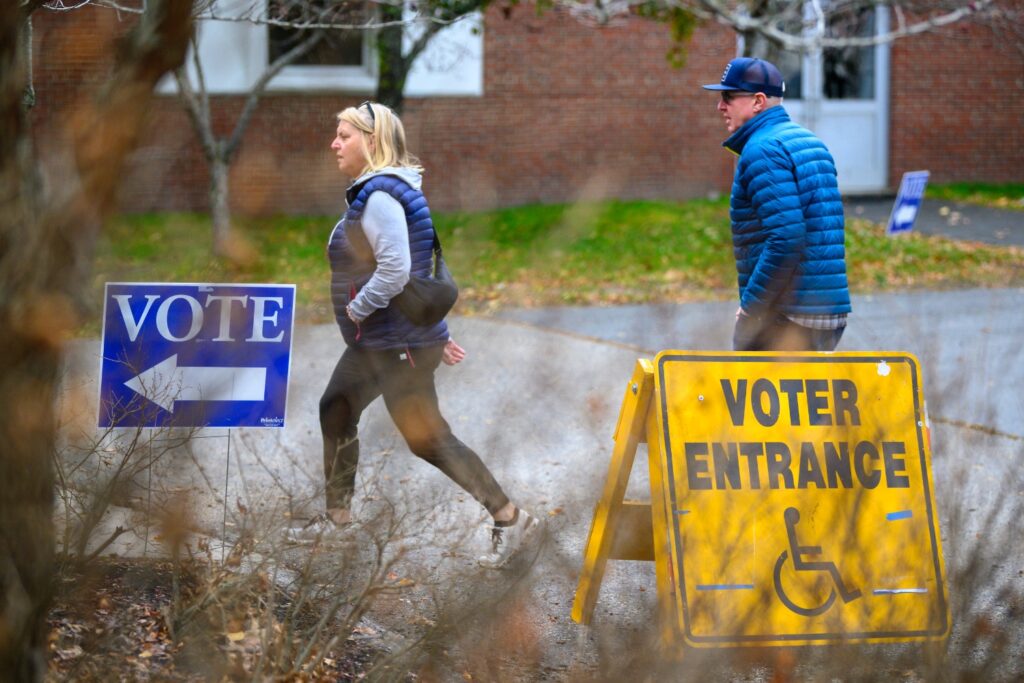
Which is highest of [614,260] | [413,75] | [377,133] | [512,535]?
[413,75]

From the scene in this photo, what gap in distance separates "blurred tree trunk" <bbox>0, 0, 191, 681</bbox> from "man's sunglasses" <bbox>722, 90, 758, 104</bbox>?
314 cm

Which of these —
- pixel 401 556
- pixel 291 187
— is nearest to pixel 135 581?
pixel 401 556

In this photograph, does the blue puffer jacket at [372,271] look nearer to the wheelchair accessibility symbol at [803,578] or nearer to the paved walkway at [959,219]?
the wheelchair accessibility symbol at [803,578]

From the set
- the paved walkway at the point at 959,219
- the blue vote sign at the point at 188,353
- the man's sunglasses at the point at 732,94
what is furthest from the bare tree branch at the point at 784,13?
the blue vote sign at the point at 188,353

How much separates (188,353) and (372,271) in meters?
1.39

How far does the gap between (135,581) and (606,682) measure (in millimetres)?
2168

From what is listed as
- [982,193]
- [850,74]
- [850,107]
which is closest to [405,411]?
[850,107]

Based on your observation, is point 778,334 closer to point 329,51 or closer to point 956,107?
point 329,51

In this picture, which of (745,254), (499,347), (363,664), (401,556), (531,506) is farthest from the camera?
(499,347)

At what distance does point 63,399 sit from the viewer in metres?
3.29

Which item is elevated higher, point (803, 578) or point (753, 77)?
point (753, 77)

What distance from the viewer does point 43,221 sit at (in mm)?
2156

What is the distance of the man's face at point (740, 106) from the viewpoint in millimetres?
4988

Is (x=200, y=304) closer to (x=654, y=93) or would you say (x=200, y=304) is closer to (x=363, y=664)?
(x=363, y=664)
